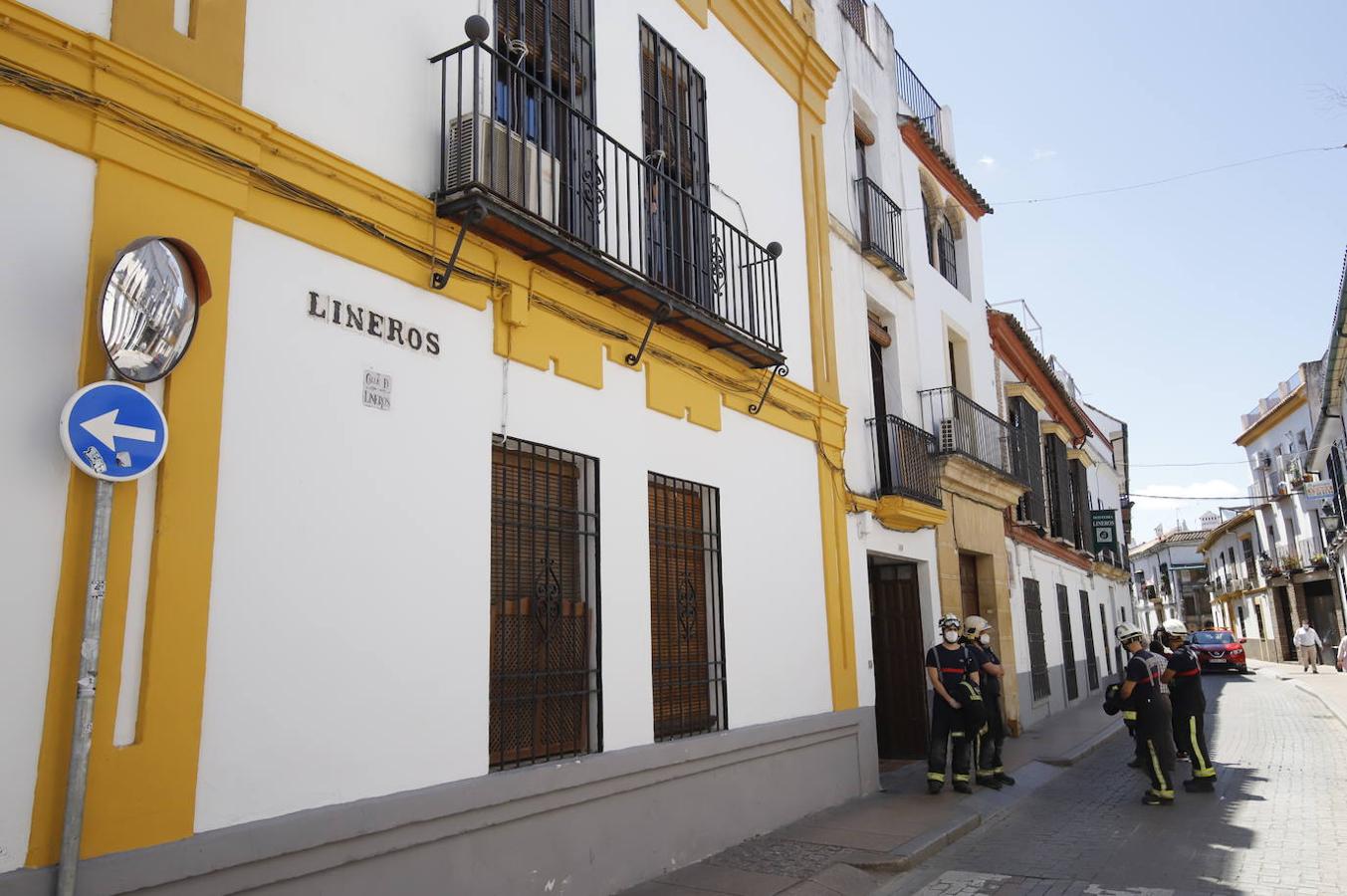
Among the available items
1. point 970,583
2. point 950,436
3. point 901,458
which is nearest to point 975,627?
point 901,458

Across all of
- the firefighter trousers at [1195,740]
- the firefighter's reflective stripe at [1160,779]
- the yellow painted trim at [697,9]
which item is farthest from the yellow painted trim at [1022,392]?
the yellow painted trim at [697,9]

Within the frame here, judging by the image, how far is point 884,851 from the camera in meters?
6.62

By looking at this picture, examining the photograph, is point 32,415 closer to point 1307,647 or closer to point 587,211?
point 587,211

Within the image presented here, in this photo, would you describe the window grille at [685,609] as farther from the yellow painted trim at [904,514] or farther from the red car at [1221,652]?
the red car at [1221,652]

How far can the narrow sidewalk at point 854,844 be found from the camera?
19.2 feet

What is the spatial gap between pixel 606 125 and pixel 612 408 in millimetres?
1997

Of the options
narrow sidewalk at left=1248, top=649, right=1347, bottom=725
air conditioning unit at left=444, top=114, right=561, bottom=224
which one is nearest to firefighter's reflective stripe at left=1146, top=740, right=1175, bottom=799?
air conditioning unit at left=444, top=114, right=561, bottom=224

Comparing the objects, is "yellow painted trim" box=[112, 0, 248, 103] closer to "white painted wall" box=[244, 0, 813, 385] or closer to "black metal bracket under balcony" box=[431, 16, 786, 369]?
"white painted wall" box=[244, 0, 813, 385]

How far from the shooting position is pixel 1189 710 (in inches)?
358

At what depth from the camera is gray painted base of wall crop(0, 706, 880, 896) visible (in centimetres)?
363

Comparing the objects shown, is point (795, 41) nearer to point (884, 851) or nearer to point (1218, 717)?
point (884, 851)

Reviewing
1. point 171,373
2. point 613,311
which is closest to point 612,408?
point 613,311

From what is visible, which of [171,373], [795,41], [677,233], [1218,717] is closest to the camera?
[171,373]

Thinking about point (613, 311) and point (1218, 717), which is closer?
point (613, 311)
